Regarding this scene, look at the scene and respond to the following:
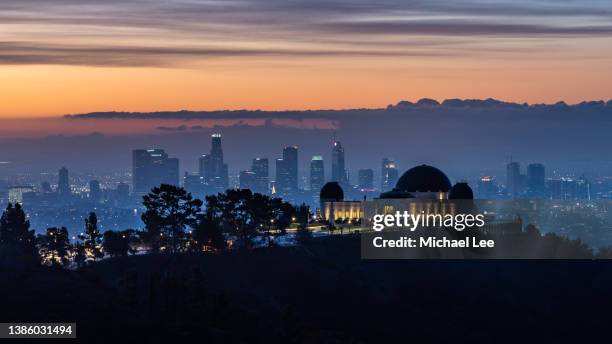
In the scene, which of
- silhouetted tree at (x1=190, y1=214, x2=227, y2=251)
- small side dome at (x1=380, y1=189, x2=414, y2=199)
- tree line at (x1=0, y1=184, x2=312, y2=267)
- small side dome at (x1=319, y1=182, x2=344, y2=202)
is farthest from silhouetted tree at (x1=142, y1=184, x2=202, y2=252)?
small side dome at (x1=319, y1=182, x2=344, y2=202)

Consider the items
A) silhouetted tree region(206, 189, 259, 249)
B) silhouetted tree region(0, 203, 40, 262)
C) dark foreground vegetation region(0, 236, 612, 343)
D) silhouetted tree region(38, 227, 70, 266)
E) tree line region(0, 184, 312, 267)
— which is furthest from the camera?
silhouetted tree region(206, 189, 259, 249)

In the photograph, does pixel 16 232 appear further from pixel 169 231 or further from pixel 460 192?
pixel 460 192

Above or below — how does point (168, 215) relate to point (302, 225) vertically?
above

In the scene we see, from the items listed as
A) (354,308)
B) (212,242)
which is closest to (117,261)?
(212,242)

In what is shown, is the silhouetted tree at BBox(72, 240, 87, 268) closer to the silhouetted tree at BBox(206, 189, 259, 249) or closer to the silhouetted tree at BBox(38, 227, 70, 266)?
the silhouetted tree at BBox(38, 227, 70, 266)

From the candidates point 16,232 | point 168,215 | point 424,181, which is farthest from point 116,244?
point 424,181

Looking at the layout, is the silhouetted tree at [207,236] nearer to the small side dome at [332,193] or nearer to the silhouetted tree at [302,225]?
the silhouetted tree at [302,225]

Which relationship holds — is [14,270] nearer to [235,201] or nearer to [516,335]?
[235,201]

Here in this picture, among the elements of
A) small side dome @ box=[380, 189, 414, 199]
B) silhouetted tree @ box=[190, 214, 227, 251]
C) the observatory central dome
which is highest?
the observatory central dome
